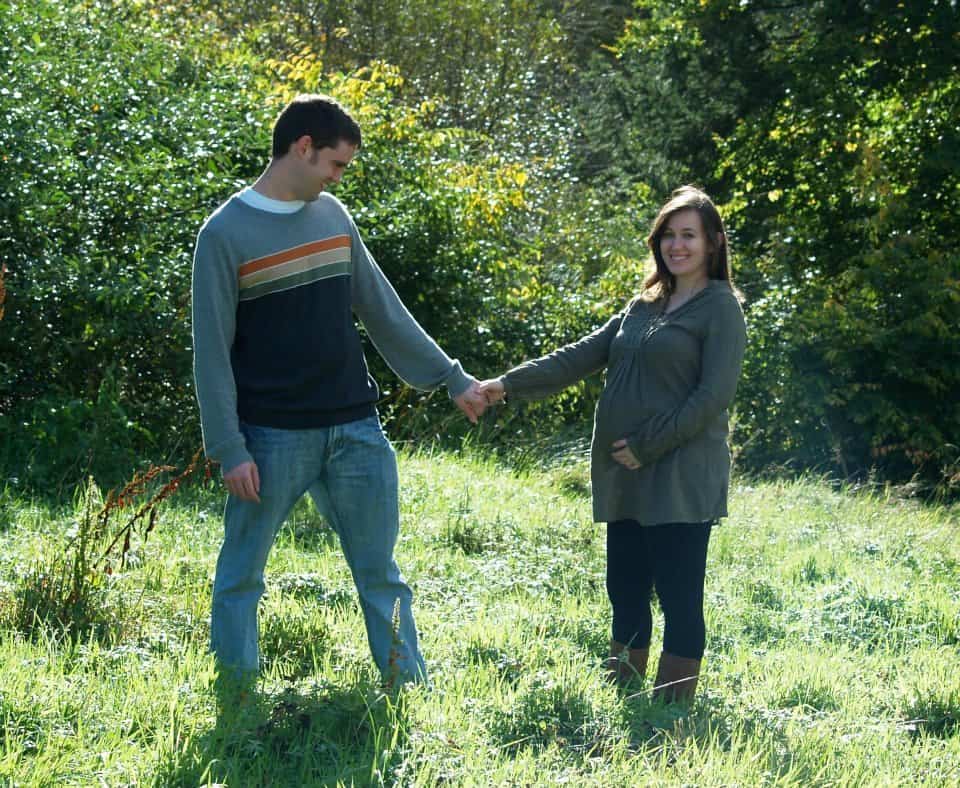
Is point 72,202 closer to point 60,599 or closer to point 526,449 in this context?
point 526,449

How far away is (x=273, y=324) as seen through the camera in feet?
12.8

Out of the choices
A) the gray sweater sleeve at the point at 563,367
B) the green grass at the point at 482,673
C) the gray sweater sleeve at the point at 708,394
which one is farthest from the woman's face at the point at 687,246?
the green grass at the point at 482,673

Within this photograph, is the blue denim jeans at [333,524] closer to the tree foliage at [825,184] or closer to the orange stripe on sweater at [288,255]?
the orange stripe on sweater at [288,255]

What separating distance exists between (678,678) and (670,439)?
2.72 feet

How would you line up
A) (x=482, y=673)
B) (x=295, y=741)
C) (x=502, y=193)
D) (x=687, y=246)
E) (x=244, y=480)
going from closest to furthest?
1. (x=295, y=741)
2. (x=244, y=480)
3. (x=482, y=673)
4. (x=687, y=246)
5. (x=502, y=193)

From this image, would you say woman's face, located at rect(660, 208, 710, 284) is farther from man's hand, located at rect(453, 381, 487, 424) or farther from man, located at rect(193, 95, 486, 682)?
man, located at rect(193, 95, 486, 682)

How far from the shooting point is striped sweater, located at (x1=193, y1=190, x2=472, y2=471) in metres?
3.81

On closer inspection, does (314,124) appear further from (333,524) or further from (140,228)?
(140,228)

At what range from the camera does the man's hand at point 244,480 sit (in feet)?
12.5

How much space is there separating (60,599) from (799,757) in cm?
268

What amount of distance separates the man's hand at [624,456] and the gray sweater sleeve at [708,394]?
16 mm

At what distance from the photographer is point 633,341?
14.6ft

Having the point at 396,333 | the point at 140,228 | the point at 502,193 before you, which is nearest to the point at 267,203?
A: the point at 396,333

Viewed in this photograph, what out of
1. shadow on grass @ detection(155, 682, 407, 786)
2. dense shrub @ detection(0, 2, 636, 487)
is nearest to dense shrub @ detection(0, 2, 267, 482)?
dense shrub @ detection(0, 2, 636, 487)
